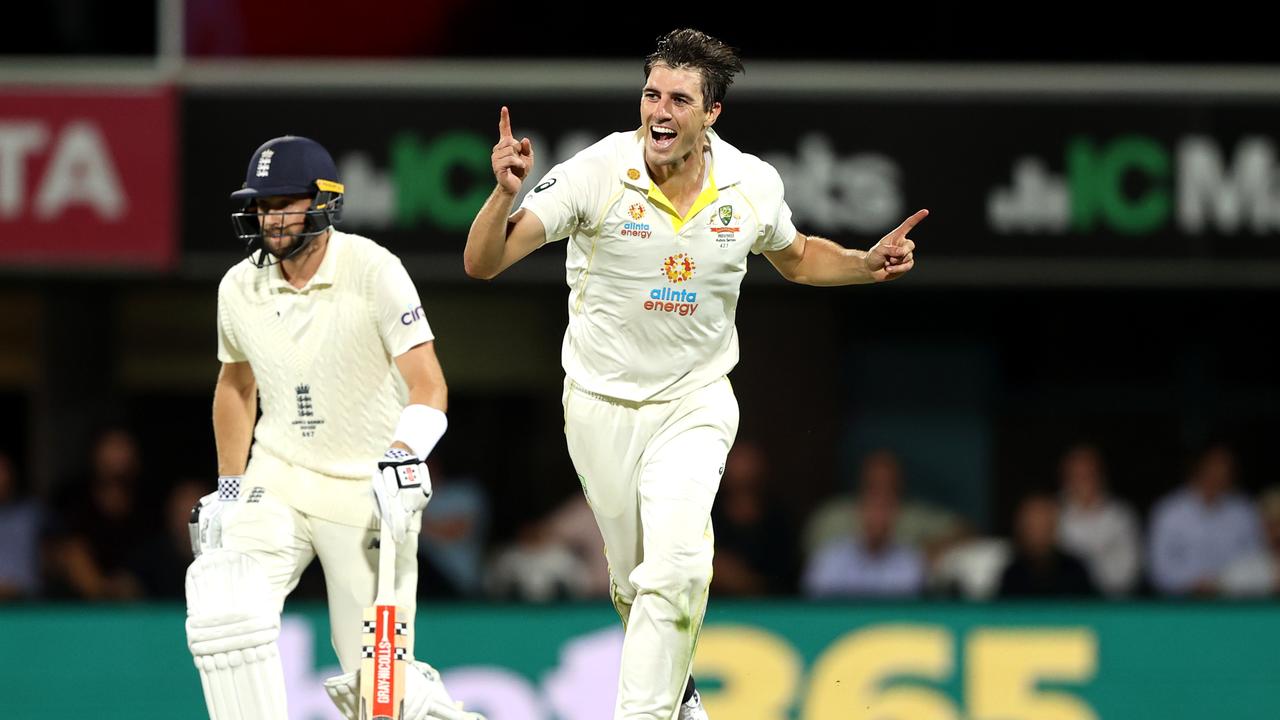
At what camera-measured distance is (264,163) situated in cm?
591

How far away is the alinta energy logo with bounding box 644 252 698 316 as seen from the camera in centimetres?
566

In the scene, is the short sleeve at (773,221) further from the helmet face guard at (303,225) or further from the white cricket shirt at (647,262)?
the helmet face guard at (303,225)

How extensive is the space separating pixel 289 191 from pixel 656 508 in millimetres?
1408

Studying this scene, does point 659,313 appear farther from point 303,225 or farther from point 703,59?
point 303,225

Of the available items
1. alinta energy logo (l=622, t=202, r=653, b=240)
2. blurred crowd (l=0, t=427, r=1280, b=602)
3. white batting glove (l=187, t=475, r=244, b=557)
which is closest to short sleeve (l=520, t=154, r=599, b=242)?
alinta energy logo (l=622, t=202, r=653, b=240)

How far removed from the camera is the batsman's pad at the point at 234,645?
5609mm

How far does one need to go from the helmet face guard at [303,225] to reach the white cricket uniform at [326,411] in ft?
0.21

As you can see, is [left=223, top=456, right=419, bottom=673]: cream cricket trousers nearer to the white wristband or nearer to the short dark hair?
the white wristband

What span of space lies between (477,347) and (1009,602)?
4949 millimetres

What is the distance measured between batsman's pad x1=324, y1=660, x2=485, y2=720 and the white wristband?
2.24ft

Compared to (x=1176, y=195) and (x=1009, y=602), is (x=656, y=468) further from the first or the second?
(x=1176, y=195)

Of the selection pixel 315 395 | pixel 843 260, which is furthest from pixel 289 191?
pixel 843 260

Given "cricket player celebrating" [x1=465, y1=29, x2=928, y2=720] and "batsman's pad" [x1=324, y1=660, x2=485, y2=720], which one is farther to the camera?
"batsman's pad" [x1=324, y1=660, x2=485, y2=720]

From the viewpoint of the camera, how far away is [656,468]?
18.6 feet
